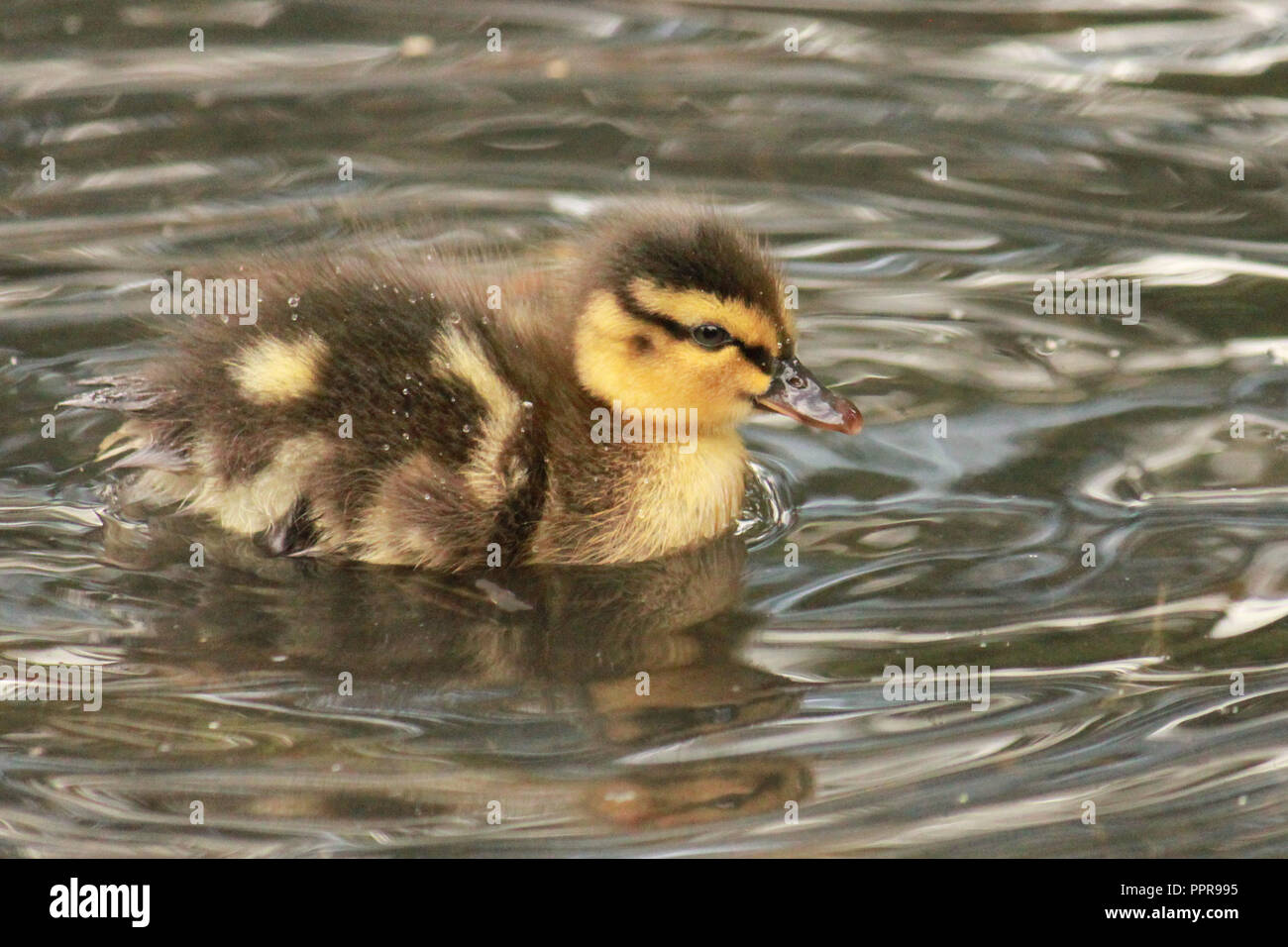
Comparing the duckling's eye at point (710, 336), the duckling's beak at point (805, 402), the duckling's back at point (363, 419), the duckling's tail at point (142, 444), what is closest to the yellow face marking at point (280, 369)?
the duckling's back at point (363, 419)

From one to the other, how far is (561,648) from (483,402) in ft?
1.43

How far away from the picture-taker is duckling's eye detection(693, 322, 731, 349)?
3.51 m

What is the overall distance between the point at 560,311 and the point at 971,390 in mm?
954

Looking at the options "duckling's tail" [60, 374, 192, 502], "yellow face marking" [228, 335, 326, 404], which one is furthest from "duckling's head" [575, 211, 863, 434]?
"duckling's tail" [60, 374, 192, 502]

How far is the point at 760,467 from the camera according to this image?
3.94 m

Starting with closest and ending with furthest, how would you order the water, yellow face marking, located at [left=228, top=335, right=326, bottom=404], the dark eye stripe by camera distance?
the water < yellow face marking, located at [left=228, top=335, right=326, bottom=404] < the dark eye stripe

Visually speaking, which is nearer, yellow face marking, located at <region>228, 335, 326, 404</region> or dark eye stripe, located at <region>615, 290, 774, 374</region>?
yellow face marking, located at <region>228, 335, 326, 404</region>

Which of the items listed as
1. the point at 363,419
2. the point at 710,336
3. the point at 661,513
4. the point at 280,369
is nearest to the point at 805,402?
the point at 710,336

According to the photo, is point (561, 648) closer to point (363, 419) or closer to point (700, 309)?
point (363, 419)

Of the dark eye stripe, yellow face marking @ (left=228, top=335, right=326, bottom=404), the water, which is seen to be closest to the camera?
the water

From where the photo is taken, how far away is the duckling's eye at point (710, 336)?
3.51 meters

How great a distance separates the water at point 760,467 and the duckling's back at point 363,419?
98mm

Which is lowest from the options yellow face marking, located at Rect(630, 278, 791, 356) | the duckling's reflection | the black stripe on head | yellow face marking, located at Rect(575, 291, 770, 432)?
the duckling's reflection

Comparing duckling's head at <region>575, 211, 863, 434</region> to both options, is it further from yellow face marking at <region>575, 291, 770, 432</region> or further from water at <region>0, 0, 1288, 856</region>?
water at <region>0, 0, 1288, 856</region>
